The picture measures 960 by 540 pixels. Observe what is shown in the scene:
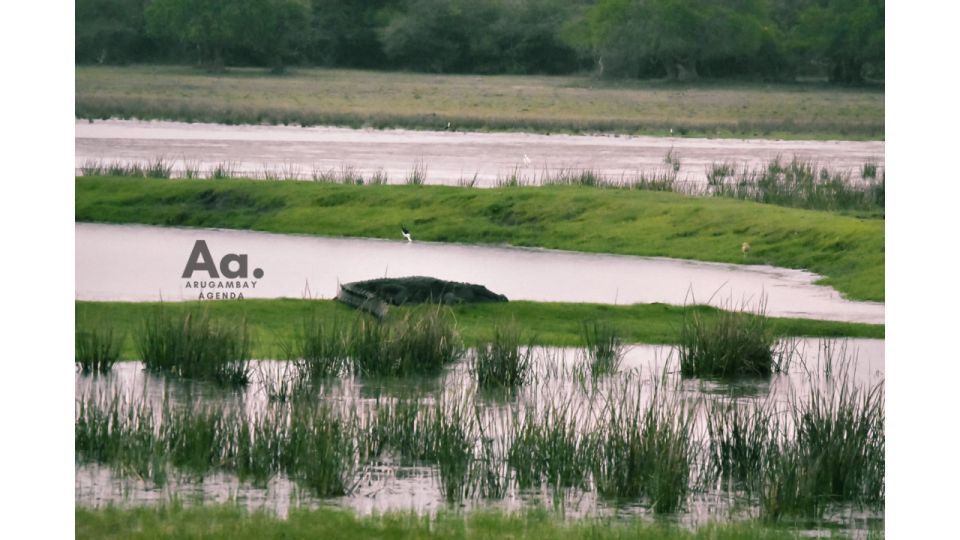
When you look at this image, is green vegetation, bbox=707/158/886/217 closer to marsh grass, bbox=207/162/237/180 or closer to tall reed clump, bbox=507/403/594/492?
marsh grass, bbox=207/162/237/180

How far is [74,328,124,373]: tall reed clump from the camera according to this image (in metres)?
12.6

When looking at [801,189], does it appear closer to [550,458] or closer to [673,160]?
[673,160]

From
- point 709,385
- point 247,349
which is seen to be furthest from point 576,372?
point 247,349

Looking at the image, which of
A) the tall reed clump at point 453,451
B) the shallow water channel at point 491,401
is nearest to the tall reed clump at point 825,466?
the shallow water channel at point 491,401

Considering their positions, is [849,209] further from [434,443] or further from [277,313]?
[434,443]

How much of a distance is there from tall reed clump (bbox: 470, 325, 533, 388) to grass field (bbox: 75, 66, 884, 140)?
367 centimetres

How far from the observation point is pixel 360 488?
9.70m

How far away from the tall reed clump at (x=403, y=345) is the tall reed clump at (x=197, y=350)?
901 mm

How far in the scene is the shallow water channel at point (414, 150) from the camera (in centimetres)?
1748

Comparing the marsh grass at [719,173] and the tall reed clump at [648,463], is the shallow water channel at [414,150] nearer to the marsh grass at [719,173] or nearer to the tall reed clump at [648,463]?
the marsh grass at [719,173]

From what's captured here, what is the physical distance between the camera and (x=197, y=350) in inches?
494

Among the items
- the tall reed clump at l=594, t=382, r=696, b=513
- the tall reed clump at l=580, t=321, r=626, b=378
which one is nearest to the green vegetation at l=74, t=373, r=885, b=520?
the tall reed clump at l=594, t=382, r=696, b=513

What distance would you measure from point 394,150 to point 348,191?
279 centimetres
